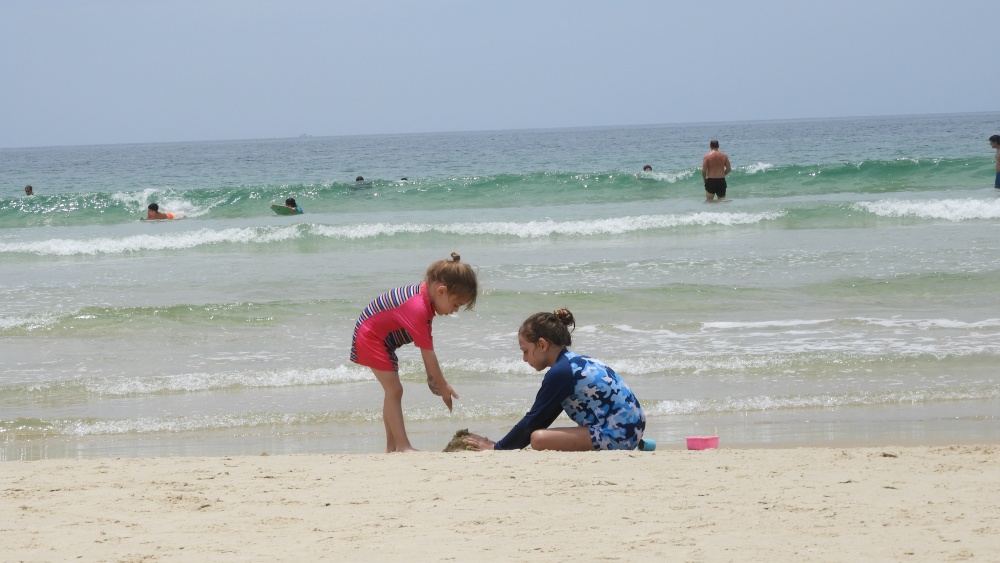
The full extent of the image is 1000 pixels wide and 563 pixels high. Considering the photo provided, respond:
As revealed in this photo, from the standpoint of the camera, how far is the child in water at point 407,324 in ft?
16.3

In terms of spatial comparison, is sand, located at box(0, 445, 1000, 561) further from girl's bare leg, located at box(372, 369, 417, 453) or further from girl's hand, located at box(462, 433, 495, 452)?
girl's bare leg, located at box(372, 369, 417, 453)

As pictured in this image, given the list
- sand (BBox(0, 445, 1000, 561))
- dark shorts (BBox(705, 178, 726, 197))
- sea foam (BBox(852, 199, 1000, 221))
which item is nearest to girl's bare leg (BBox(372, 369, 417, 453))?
sand (BBox(0, 445, 1000, 561))

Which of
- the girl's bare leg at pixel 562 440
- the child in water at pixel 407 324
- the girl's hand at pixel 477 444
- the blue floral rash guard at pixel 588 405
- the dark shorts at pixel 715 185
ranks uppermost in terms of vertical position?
the dark shorts at pixel 715 185

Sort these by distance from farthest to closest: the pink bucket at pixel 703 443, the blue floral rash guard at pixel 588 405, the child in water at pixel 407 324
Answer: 1. the pink bucket at pixel 703 443
2. the child in water at pixel 407 324
3. the blue floral rash guard at pixel 588 405

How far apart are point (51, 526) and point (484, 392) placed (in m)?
3.62

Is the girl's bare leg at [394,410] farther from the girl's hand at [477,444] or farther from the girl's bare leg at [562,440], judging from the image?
the girl's bare leg at [562,440]

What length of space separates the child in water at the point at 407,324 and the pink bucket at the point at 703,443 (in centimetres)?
130

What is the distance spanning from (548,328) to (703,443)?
112 cm

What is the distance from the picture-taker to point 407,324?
5.14 meters

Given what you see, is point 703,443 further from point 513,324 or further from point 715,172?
point 715,172

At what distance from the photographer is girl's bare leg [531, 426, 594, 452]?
4957mm

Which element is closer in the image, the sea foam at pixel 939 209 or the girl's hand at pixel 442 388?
the girl's hand at pixel 442 388

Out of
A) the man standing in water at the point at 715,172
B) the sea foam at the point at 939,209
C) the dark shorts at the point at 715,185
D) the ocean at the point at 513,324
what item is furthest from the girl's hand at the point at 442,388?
the dark shorts at the point at 715,185

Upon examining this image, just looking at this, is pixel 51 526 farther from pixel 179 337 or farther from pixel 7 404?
pixel 179 337
